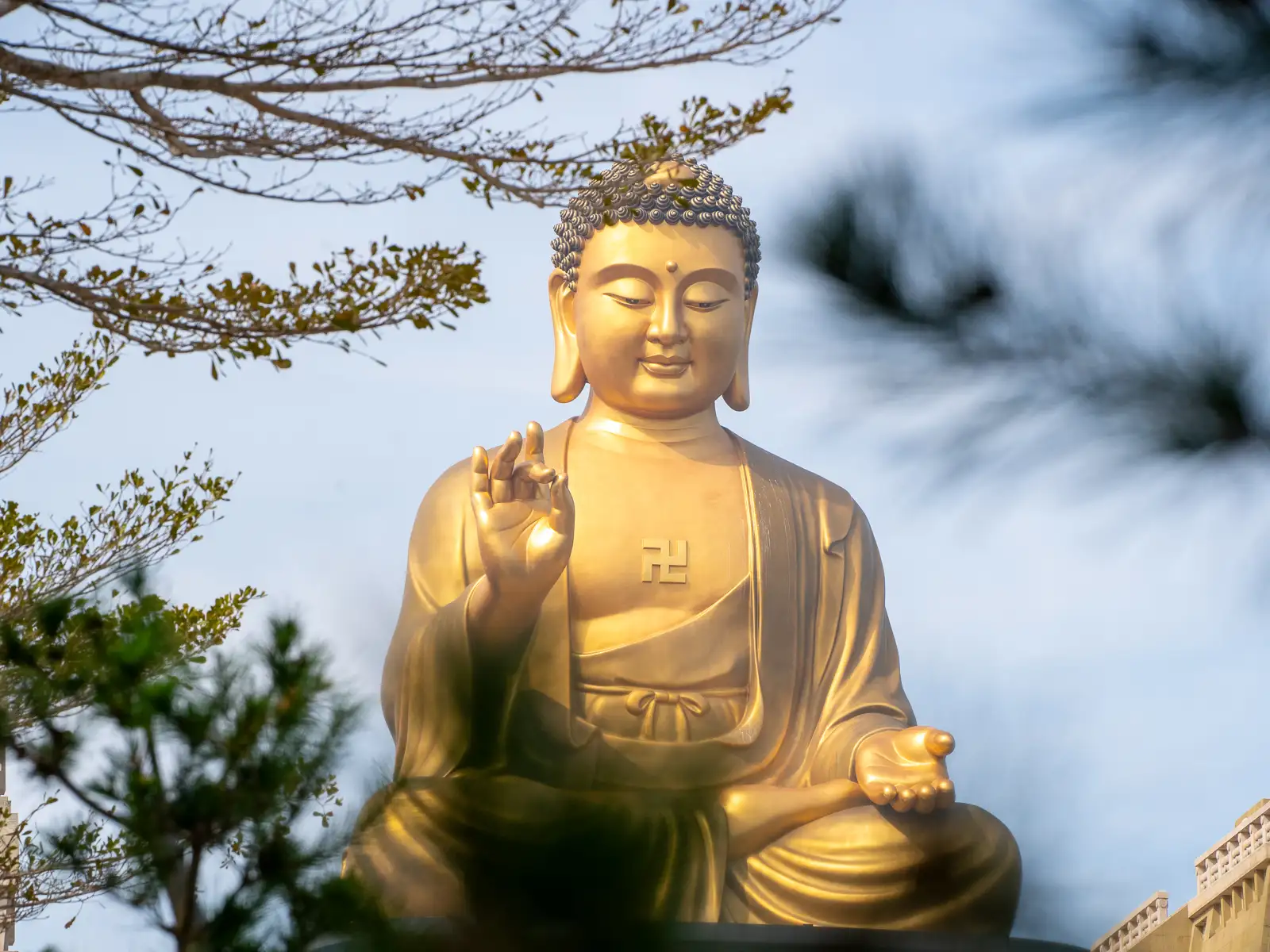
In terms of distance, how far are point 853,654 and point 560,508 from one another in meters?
1.47

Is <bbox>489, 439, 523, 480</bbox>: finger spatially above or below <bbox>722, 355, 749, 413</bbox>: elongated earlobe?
below

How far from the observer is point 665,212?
6348mm

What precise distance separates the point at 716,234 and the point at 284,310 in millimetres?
2418

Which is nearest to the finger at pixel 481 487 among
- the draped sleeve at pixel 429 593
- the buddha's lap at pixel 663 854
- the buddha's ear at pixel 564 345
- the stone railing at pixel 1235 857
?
the draped sleeve at pixel 429 593

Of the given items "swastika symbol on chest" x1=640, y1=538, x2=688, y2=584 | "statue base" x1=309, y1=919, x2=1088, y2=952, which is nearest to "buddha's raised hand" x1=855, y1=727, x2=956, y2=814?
"statue base" x1=309, y1=919, x2=1088, y2=952

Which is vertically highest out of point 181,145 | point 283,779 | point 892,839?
point 181,145

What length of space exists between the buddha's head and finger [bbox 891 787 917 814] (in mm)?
1596

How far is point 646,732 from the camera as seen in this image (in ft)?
19.6

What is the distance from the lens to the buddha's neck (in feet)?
21.4

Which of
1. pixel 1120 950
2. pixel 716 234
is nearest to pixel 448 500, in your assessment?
pixel 716 234

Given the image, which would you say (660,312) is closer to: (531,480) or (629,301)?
(629,301)

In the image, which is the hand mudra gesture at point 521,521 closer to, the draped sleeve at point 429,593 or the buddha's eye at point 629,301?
the draped sleeve at point 429,593

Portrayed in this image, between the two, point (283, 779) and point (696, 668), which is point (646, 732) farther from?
point (283, 779)

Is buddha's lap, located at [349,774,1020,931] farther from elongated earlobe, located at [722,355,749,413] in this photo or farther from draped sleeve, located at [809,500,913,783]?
elongated earlobe, located at [722,355,749,413]
